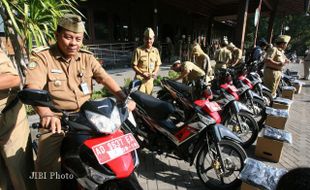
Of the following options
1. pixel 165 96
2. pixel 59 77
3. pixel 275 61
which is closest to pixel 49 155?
pixel 59 77

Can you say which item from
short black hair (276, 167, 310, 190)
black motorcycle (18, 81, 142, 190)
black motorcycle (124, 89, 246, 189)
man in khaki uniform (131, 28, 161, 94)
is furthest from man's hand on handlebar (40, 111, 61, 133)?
man in khaki uniform (131, 28, 161, 94)

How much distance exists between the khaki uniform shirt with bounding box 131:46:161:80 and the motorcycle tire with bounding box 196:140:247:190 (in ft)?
7.72

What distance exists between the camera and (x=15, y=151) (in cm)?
213

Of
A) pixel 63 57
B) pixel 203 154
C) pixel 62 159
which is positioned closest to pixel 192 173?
pixel 203 154

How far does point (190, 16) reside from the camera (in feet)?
67.8

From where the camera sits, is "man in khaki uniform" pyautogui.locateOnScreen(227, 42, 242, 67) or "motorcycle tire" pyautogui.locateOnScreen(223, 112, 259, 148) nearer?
"motorcycle tire" pyautogui.locateOnScreen(223, 112, 259, 148)

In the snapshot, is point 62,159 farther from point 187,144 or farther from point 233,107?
point 233,107

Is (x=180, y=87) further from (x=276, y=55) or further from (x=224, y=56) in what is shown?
(x=224, y=56)

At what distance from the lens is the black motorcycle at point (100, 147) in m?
1.63

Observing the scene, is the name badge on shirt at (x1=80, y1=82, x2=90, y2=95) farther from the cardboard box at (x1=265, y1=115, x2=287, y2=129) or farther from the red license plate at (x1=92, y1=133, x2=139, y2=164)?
the cardboard box at (x1=265, y1=115, x2=287, y2=129)

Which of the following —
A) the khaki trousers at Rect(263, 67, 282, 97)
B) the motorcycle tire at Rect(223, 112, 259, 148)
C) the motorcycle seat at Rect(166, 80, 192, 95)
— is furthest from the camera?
the khaki trousers at Rect(263, 67, 282, 97)

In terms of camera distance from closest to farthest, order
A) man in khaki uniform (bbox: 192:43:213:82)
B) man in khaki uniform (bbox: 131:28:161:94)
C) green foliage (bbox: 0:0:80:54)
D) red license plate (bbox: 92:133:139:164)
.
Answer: red license plate (bbox: 92:133:139:164) < green foliage (bbox: 0:0:80:54) < man in khaki uniform (bbox: 131:28:161:94) < man in khaki uniform (bbox: 192:43:213:82)

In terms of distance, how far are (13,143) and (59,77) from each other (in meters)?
0.69

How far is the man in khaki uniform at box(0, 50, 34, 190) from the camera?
2.03m
